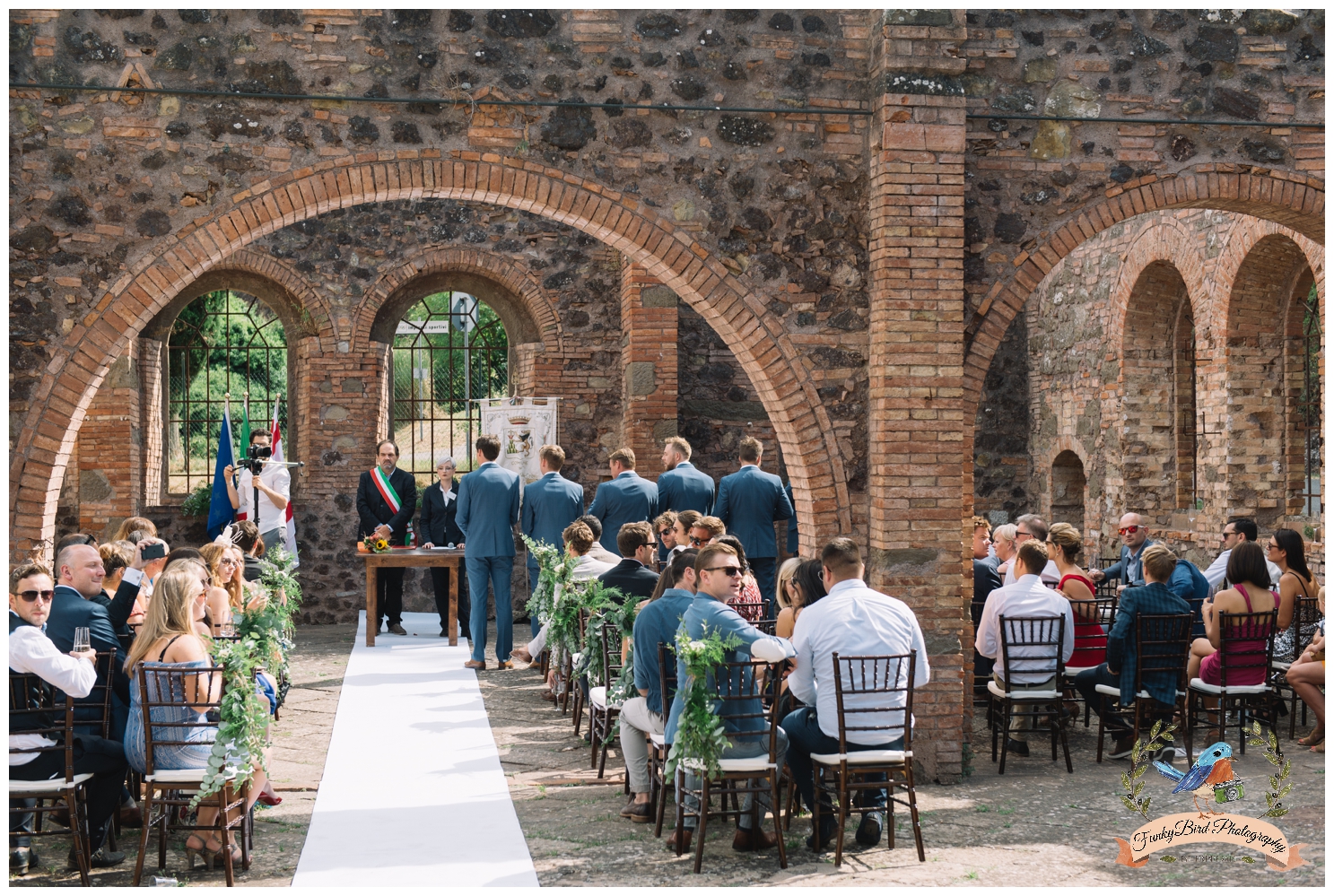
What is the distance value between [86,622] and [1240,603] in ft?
21.4

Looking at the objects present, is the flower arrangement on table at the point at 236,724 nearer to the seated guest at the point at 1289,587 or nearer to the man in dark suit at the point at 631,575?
the man in dark suit at the point at 631,575

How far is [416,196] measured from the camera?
24.8 feet

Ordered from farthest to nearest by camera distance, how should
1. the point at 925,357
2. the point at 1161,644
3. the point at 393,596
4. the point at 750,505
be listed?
the point at 393,596, the point at 750,505, the point at 1161,644, the point at 925,357

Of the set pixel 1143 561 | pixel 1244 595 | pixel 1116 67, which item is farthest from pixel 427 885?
pixel 1116 67

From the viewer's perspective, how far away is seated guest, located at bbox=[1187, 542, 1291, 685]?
7891 millimetres

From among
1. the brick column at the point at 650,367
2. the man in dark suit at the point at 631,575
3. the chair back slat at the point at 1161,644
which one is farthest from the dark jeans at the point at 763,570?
the brick column at the point at 650,367

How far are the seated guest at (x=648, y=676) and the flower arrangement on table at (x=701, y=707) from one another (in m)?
0.32

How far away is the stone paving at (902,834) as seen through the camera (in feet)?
17.7

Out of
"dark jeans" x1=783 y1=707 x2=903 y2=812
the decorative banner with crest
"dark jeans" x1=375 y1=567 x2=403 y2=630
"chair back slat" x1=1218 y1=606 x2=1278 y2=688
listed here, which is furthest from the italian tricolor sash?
"chair back slat" x1=1218 y1=606 x2=1278 y2=688

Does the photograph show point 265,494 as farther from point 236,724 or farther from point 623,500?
point 236,724

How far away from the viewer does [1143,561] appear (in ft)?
25.4

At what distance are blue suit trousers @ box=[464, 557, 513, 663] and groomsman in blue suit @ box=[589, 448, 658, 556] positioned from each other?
0.91 m

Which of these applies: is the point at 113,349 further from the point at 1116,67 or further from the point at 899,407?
the point at 1116,67

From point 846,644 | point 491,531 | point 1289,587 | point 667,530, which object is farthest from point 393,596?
point 1289,587
